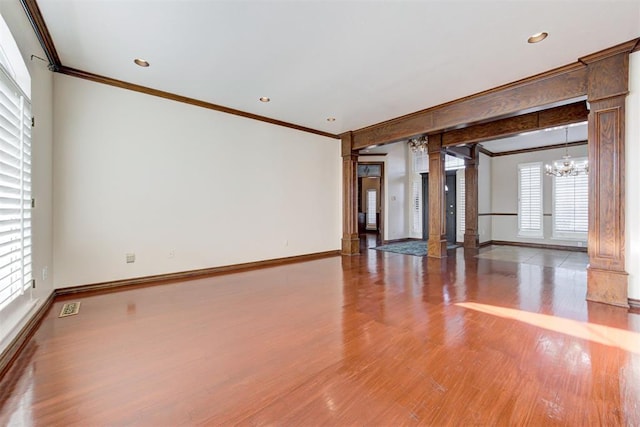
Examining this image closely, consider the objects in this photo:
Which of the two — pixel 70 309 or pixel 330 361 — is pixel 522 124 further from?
pixel 70 309

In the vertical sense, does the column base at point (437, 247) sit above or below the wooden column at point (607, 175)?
below

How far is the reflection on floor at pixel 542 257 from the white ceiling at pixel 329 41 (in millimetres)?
3703

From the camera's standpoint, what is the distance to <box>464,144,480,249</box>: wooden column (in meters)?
7.30

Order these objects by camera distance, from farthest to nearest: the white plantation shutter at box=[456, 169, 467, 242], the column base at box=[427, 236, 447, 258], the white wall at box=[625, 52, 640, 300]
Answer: the white plantation shutter at box=[456, 169, 467, 242] → the column base at box=[427, 236, 447, 258] → the white wall at box=[625, 52, 640, 300]

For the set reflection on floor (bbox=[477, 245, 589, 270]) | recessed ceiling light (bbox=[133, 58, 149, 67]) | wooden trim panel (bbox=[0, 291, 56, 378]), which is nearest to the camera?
wooden trim panel (bbox=[0, 291, 56, 378])

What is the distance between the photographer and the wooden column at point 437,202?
5977mm

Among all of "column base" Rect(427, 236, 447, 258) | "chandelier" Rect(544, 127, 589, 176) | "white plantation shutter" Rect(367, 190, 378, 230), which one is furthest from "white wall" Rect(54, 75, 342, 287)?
"white plantation shutter" Rect(367, 190, 378, 230)

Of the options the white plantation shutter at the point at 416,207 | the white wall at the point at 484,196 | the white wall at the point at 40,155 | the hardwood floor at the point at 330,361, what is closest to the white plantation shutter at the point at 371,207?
the white plantation shutter at the point at 416,207

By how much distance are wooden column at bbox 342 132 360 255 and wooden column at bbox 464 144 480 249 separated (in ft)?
10.7

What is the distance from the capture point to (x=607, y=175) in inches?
119

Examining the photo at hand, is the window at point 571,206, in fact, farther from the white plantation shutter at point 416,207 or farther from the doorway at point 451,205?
the white plantation shutter at point 416,207

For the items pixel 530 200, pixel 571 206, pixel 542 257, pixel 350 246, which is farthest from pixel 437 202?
pixel 571 206

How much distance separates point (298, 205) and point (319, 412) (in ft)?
14.8

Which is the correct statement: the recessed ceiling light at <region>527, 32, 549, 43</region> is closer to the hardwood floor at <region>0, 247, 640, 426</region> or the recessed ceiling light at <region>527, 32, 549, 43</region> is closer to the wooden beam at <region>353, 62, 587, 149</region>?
the wooden beam at <region>353, 62, 587, 149</region>
